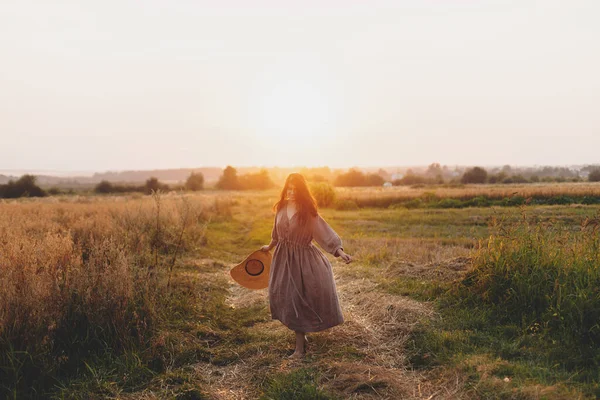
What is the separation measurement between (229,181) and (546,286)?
76.6 meters

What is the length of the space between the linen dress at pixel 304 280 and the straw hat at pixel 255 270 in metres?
0.81

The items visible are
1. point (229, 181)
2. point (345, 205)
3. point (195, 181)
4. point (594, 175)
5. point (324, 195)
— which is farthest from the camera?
point (229, 181)

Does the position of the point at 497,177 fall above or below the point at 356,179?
below

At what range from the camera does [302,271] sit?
4922mm

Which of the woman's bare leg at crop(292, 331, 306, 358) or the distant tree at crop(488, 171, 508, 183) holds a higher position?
the distant tree at crop(488, 171, 508, 183)

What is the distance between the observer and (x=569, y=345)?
4.66 m

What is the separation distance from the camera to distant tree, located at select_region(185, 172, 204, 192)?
74.9 meters

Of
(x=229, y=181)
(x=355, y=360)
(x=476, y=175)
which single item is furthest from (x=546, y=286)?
(x=229, y=181)

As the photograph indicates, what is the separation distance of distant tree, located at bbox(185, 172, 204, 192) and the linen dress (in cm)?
7139

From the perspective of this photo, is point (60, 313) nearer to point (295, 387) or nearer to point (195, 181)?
point (295, 387)

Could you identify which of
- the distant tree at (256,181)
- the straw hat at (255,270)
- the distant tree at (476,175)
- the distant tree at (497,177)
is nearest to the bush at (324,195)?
the straw hat at (255,270)

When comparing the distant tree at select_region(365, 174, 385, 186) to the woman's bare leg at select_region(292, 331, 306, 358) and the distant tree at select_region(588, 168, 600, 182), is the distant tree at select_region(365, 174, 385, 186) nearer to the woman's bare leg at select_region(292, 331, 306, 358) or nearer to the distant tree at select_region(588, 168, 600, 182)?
the distant tree at select_region(588, 168, 600, 182)

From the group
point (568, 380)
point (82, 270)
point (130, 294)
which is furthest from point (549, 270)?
point (82, 270)

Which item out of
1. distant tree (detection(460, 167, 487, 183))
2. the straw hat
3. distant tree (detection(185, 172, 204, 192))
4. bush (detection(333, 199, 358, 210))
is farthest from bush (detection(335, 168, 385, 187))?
the straw hat
